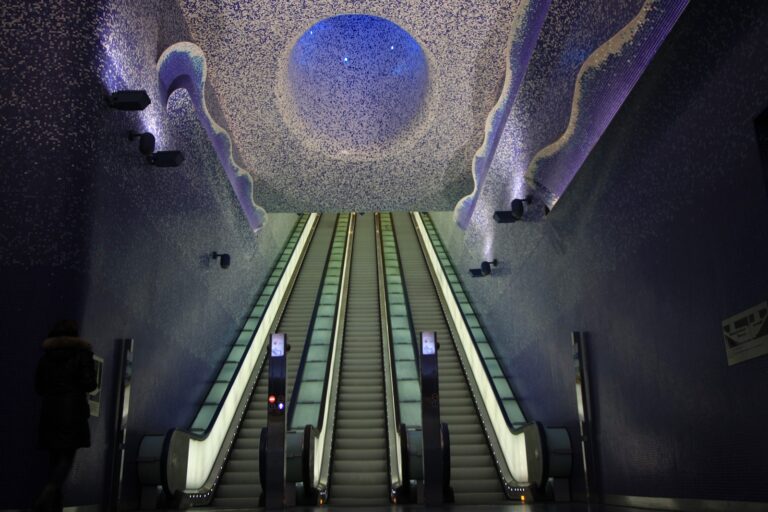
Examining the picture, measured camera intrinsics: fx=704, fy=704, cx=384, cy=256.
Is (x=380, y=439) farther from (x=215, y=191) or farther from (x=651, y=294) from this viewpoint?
(x=651, y=294)

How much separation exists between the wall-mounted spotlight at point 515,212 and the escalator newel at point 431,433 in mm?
2226

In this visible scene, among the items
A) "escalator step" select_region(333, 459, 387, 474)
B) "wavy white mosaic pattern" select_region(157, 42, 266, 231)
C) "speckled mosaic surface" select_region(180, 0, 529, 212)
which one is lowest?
"escalator step" select_region(333, 459, 387, 474)

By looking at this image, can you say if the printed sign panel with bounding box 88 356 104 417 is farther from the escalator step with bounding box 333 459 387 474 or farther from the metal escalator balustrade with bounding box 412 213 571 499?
the metal escalator balustrade with bounding box 412 213 571 499

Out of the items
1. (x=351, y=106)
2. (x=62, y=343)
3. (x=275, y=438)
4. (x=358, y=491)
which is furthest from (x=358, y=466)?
(x=62, y=343)

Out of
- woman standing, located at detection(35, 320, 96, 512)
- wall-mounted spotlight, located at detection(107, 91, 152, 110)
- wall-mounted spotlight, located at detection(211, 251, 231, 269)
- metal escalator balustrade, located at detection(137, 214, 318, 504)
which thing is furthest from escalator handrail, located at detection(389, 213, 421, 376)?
woman standing, located at detection(35, 320, 96, 512)

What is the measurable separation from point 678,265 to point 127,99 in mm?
4229

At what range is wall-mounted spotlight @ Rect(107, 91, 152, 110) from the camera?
539cm

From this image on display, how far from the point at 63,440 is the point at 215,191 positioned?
5457 mm

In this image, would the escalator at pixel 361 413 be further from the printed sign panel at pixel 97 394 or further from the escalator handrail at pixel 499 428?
the printed sign panel at pixel 97 394

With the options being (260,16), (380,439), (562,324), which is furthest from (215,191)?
(562,324)

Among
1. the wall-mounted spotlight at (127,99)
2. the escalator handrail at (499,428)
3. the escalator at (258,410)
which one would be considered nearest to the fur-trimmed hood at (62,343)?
the wall-mounted spotlight at (127,99)

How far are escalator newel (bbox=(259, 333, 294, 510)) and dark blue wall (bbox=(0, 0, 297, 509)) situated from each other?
46.3 inches

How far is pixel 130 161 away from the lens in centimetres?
604

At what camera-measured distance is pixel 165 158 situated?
647 cm
